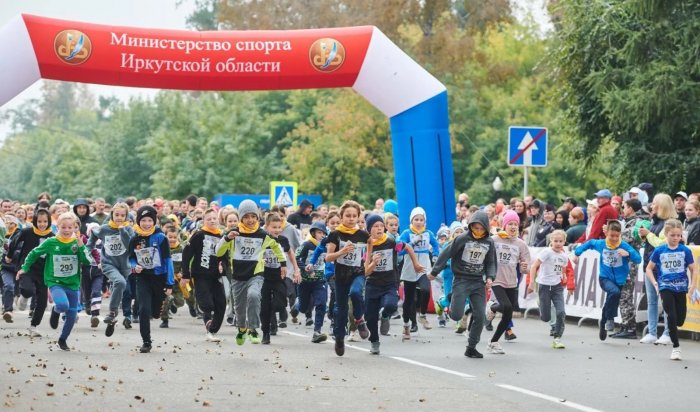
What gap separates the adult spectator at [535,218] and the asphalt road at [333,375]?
5.03 m

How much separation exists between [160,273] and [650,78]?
12896 mm

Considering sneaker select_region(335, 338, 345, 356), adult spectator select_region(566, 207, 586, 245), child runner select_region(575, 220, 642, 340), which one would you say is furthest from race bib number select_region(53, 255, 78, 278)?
adult spectator select_region(566, 207, 586, 245)

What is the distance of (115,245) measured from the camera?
17.8 meters

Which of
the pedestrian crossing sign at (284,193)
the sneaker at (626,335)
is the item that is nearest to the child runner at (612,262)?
the sneaker at (626,335)

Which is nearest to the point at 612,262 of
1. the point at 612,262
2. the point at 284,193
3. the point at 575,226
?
the point at 612,262

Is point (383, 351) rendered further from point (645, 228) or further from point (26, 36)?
point (26, 36)

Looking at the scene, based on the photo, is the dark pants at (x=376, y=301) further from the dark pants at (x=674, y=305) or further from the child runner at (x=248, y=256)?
the dark pants at (x=674, y=305)

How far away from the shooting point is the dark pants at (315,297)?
1795 centimetres

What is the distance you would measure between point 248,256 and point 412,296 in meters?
3.31

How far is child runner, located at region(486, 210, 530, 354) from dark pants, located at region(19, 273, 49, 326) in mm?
5448

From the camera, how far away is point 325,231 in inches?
761

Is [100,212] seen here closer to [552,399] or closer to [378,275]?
[378,275]

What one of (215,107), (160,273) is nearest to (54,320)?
(160,273)

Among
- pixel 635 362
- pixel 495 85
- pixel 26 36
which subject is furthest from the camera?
pixel 495 85
